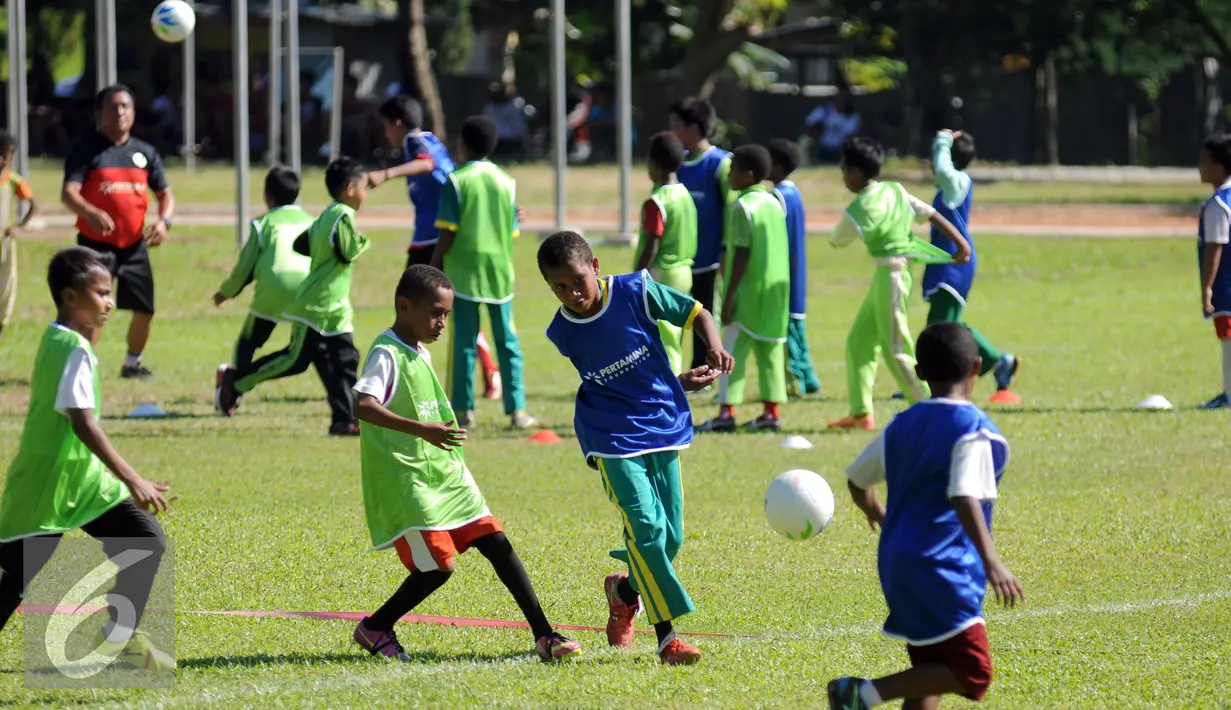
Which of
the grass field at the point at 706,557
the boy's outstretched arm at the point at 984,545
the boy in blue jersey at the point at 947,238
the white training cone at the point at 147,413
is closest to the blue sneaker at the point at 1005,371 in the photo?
the grass field at the point at 706,557

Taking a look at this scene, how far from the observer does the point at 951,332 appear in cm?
513

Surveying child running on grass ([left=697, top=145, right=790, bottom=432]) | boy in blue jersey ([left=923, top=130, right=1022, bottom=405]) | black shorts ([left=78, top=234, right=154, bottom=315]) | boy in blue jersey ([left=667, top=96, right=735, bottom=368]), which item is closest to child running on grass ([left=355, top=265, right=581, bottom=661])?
child running on grass ([left=697, top=145, right=790, bottom=432])

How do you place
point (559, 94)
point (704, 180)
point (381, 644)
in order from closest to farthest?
point (381, 644) → point (704, 180) → point (559, 94)

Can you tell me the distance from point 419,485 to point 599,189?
2719cm

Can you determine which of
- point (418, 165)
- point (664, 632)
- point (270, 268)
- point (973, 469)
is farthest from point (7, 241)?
point (973, 469)

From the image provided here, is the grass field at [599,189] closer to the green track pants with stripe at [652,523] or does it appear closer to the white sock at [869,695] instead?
the green track pants with stripe at [652,523]

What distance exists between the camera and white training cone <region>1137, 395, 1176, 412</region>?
1275 centimetres

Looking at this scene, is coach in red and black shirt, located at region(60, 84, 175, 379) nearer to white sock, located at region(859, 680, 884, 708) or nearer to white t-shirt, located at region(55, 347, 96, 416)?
white t-shirt, located at region(55, 347, 96, 416)

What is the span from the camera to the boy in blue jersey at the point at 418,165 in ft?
40.4

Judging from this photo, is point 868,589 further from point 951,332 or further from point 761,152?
point 761,152

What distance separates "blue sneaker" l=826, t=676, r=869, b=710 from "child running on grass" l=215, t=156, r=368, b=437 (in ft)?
22.2

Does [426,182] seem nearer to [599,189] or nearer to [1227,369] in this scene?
[1227,369]

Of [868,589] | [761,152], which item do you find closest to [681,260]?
[761,152]

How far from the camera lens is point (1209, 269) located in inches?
492
